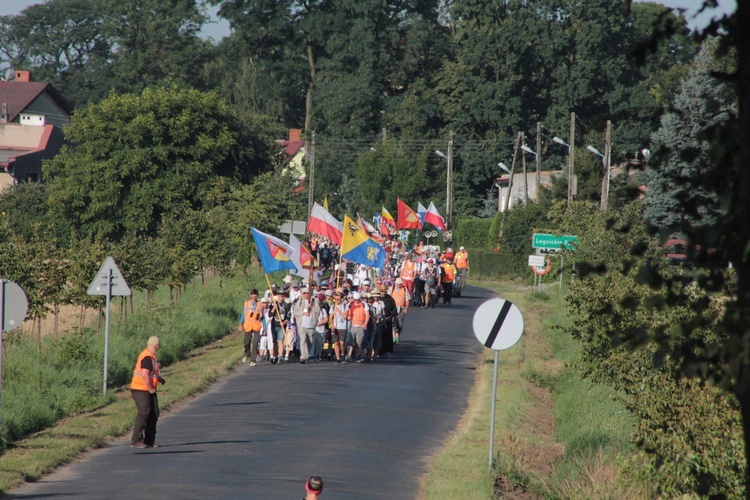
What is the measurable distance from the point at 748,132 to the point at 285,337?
23.4 m

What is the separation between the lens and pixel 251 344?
27328 millimetres

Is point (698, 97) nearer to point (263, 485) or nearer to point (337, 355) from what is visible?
point (337, 355)

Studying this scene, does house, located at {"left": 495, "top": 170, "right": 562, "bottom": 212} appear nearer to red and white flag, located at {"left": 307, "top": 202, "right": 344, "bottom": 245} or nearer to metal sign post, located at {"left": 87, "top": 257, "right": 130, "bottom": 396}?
red and white flag, located at {"left": 307, "top": 202, "right": 344, "bottom": 245}

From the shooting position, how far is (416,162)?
80625 mm

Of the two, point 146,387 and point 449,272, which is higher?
point 449,272

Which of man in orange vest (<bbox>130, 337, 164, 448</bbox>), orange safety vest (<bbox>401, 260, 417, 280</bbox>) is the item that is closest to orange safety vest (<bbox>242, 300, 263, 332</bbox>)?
man in orange vest (<bbox>130, 337, 164, 448</bbox>)

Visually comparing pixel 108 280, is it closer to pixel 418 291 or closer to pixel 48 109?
pixel 418 291

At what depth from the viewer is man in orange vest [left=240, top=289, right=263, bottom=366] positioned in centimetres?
2656

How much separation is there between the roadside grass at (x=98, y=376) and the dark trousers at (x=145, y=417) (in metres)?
0.84

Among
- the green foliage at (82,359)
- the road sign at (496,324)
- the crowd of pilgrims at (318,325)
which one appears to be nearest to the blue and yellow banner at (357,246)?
the crowd of pilgrims at (318,325)

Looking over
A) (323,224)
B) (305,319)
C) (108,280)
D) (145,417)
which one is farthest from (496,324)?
(323,224)

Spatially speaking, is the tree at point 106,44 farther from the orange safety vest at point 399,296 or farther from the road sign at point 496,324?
the road sign at point 496,324

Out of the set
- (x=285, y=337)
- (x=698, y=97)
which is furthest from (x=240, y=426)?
(x=698, y=97)

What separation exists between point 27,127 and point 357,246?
5118 centimetres
